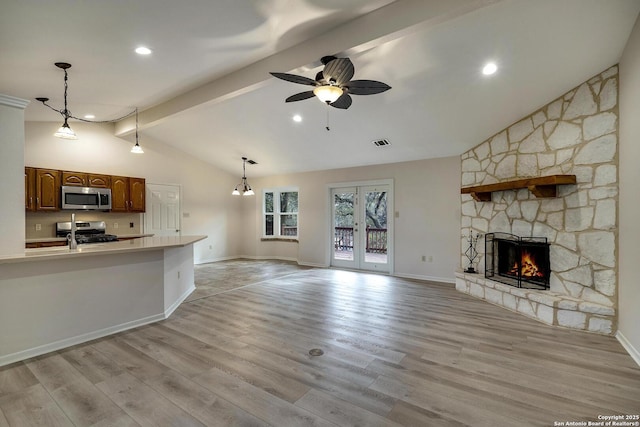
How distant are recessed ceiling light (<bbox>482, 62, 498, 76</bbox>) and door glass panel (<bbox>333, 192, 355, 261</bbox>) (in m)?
3.94

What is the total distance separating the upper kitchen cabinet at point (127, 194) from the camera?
20.7 ft

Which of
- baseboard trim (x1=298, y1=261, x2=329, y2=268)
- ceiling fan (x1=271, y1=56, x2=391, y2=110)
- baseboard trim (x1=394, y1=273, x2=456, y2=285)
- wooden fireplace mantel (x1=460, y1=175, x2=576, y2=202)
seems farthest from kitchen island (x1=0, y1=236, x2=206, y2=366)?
wooden fireplace mantel (x1=460, y1=175, x2=576, y2=202)

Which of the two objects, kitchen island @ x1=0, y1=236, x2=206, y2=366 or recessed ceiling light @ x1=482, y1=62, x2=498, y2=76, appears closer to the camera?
kitchen island @ x1=0, y1=236, x2=206, y2=366

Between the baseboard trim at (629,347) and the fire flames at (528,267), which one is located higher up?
the fire flames at (528,267)

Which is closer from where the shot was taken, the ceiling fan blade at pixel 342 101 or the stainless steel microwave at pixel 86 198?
the ceiling fan blade at pixel 342 101

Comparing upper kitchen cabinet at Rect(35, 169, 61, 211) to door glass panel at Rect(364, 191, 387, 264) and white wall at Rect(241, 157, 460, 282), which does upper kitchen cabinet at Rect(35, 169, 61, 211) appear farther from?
door glass panel at Rect(364, 191, 387, 264)

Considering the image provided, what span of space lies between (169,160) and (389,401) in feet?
23.8

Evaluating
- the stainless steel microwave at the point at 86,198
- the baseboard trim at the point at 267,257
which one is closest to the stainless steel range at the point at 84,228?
the stainless steel microwave at the point at 86,198

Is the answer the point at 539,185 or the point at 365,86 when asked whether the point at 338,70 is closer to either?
the point at 365,86

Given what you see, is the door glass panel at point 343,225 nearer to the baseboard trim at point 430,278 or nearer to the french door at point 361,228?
the french door at point 361,228

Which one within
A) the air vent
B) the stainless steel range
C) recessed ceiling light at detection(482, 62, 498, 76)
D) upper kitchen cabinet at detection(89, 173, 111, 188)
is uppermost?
recessed ceiling light at detection(482, 62, 498, 76)

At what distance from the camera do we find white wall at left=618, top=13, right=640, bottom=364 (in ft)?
9.24

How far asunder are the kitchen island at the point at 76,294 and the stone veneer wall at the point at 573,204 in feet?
15.5

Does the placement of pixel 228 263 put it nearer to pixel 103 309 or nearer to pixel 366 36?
pixel 103 309
